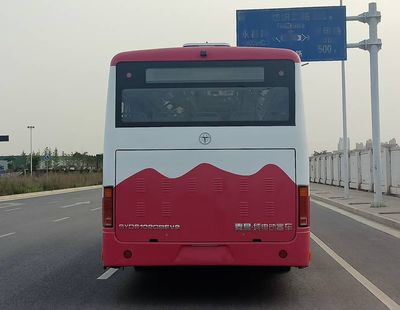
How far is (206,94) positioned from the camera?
7289 mm

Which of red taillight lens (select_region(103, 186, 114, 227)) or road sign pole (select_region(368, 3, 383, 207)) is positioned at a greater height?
road sign pole (select_region(368, 3, 383, 207))

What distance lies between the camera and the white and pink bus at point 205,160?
697cm

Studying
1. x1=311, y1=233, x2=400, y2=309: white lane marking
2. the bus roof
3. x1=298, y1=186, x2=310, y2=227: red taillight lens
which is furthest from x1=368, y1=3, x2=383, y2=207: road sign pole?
x1=298, y1=186, x2=310, y2=227: red taillight lens

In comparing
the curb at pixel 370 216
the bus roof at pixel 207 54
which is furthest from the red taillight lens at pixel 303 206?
the curb at pixel 370 216

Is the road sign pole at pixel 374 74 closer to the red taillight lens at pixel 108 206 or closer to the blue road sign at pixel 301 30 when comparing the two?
the blue road sign at pixel 301 30

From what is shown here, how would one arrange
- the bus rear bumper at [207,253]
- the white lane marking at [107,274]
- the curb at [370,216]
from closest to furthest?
the bus rear bumper at [207,253]
the white lane marking at [107,274]
the curb at [370,216]

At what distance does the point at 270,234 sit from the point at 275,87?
188 centimetres

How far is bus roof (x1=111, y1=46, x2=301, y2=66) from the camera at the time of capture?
7.25 m

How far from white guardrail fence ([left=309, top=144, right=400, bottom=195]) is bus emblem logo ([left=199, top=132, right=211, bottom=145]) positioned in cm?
2113

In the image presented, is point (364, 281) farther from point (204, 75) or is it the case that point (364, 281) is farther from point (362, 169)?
point (362, 169)

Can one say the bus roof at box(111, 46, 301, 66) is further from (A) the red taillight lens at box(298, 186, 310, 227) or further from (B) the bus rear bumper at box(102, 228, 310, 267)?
(B) the bus rear bumper at box(102, 228, 310, 267)

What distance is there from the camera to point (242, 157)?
23.2 feet

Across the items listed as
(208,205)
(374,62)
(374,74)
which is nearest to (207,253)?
(208,205)

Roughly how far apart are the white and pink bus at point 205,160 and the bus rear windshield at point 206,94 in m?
0.01
